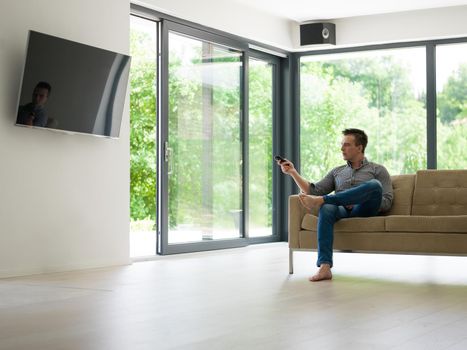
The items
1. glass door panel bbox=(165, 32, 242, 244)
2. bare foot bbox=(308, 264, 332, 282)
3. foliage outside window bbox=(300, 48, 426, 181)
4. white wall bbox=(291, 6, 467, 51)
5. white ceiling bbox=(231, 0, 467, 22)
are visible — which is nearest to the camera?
bare foot bbox=(308, 264, 332, 282)

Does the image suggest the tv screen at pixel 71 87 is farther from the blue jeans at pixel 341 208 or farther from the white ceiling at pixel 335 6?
the white ceiling at pixel 335 6

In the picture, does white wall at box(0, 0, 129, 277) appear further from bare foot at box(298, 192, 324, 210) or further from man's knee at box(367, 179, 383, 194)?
man's knee at box(367, 179, 383, 194)

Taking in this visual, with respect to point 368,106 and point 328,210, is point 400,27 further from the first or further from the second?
point 328,210

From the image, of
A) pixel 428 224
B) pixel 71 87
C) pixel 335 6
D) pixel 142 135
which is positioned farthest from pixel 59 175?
pixel 142 135

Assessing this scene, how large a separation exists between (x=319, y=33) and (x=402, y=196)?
3.77 m

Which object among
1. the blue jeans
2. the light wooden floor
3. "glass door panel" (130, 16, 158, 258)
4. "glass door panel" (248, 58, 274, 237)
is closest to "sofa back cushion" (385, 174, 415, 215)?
the blue jeans

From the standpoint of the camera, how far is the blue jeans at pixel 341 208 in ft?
16.8

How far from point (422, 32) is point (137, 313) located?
5.92 m

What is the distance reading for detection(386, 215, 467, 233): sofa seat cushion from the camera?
4.86 m

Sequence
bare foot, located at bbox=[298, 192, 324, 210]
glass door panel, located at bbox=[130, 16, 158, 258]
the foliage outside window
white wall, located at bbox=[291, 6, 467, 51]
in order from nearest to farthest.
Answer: bare foot, located at bbox=[298, 192, 324, 210] < white wall, located at bbox=[291, 6, 467, 51] < the foliage outside window < glass door panel, located at bbox=[130, 16, 158, 258]

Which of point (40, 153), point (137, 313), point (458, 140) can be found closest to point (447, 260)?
point (458, 140)

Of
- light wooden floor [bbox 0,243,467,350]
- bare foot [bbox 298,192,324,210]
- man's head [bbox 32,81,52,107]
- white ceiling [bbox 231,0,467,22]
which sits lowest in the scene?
light wooden floor [bbox 0,243,467,350]

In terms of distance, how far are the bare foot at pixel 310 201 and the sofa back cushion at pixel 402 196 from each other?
2.11 feet

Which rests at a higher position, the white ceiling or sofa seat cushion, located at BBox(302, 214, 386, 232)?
the white ceiling
